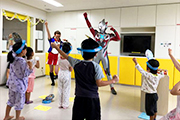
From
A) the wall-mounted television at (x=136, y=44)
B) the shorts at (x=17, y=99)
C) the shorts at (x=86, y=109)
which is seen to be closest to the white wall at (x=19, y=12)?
the shorts at (x=17, y=99)

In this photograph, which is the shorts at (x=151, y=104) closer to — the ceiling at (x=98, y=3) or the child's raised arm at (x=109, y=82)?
the child's raised arm at (x=109, y=82)

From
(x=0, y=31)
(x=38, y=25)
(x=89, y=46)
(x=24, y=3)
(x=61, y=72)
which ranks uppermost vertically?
(x=24, y=3)

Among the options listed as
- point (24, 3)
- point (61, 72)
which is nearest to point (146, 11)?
point (61, 72)

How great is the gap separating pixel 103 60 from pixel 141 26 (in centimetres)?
185

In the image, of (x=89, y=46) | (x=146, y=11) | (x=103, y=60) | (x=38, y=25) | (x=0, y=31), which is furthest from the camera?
(x=38, y=25)

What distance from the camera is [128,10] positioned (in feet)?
17.5

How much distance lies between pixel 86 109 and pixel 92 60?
64cm

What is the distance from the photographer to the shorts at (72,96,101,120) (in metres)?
1.62

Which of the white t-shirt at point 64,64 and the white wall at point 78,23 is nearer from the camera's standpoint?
the white t-shirt at point 64,64

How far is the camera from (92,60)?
207 centimetres

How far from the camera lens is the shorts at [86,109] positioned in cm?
162

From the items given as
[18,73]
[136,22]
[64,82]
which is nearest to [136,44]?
[136,22]

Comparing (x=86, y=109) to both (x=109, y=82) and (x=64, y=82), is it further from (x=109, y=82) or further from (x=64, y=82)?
(x=64, y=82)

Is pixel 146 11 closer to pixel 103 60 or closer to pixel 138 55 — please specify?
pixel 138 55
